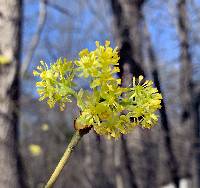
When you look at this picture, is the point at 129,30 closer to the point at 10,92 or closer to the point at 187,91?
the point at 10,92

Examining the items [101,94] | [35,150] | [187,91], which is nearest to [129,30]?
[187,91]

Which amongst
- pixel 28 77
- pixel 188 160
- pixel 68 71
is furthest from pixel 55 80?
pixel 28 77

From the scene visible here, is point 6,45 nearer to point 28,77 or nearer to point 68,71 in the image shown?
point 68,71

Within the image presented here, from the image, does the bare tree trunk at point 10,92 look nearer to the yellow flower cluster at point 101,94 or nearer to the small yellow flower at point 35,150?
the yellow flower cluster at point 101,94

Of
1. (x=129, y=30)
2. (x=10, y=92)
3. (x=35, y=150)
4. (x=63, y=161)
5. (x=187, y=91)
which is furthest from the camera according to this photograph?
(x=35, y=150)

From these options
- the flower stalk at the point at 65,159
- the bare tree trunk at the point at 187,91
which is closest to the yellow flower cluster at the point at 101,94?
the flower stalk at the point at 65,159

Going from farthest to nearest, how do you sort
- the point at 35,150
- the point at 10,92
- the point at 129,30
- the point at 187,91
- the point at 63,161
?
the point at 35,150 → the point at 187,91 → the point at 129,30 → the point at 10,92 → the point at 63,161

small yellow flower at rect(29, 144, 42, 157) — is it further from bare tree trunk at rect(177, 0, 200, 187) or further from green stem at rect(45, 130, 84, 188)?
green stem at rect(45, 130, 84, 188)
